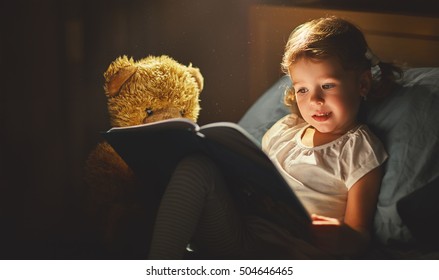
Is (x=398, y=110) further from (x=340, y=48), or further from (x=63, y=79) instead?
(x=63, y=79)

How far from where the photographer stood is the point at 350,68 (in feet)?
3.32

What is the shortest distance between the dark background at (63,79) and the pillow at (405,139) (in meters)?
0.18

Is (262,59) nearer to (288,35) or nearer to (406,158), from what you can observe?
(288,35)

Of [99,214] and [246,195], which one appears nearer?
[246,195]

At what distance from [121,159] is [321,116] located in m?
0.40

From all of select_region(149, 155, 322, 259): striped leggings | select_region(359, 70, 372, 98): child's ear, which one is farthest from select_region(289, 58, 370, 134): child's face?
select_region(149, 155, 322, 259): striped leggings

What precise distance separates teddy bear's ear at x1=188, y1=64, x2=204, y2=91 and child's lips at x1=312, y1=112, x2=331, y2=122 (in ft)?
0.80

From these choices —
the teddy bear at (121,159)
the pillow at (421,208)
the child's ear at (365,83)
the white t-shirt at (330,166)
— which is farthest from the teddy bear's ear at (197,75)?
the pillow at (421,208)

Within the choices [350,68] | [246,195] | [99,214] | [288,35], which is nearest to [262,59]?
[288,35]

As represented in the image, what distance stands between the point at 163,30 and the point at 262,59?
21 cm

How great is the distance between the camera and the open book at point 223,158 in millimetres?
860

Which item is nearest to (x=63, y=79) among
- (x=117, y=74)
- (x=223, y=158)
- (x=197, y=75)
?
(x=117, y=74)

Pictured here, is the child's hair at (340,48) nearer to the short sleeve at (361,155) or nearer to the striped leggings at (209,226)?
the short sleeve at (361,155)
